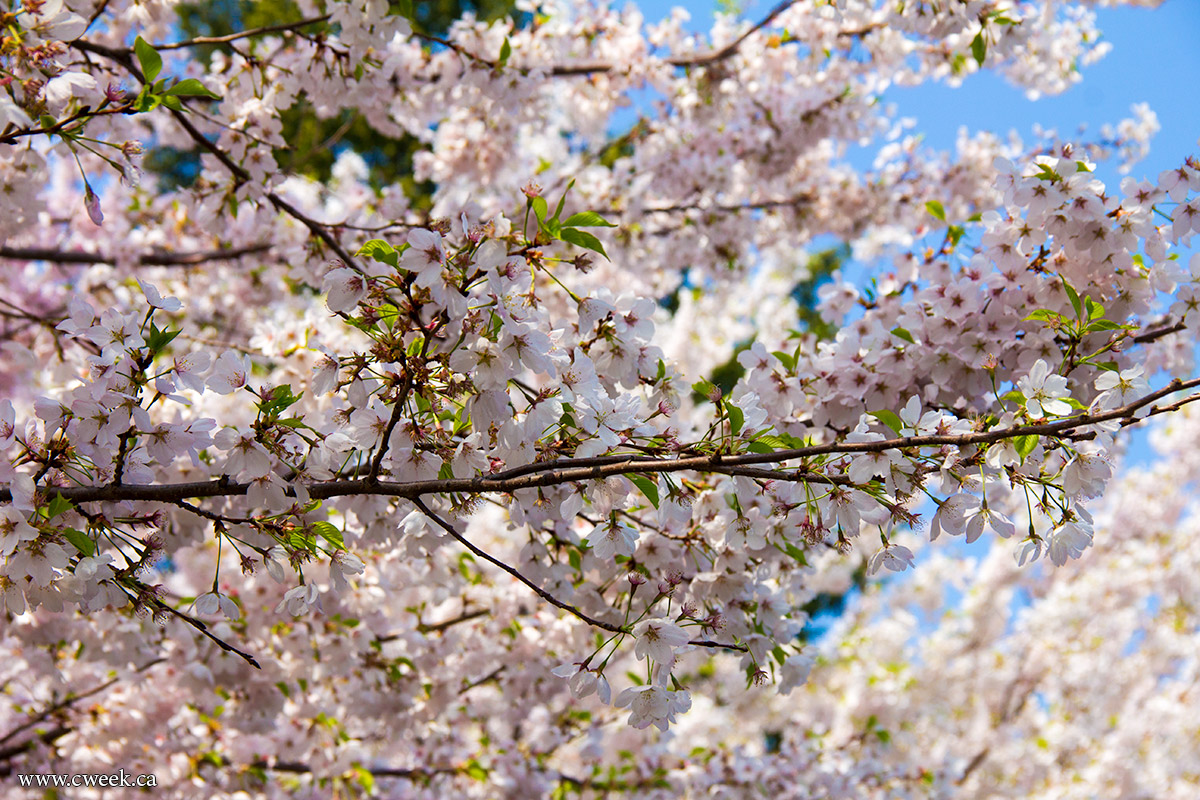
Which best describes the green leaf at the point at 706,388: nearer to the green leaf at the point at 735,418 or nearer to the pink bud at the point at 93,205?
the green leaf at the point at 735,418

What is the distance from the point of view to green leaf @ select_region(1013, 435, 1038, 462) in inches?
61.8

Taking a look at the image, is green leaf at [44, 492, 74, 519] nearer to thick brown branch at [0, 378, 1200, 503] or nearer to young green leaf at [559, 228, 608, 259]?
thick brown branch at [0, 378, 1200, 503]

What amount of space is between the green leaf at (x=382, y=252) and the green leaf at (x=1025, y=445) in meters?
1.25

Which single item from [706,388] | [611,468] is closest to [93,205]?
[611,468]

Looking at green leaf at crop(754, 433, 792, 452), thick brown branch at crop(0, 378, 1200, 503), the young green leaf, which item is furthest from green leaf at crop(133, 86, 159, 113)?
green leaf at crop(754, 433, 792, 452)

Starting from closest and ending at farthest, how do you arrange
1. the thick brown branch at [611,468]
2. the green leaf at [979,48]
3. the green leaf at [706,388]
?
the thick brown branch at [611,468]
the green leaf at [706,388]
the green leaf at [979,48]

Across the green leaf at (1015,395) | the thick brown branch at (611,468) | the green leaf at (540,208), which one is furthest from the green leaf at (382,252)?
the green leaf at (1015,395)

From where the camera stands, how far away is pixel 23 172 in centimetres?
260

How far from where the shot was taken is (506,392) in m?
1.62

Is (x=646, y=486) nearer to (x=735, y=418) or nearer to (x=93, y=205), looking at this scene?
(x=735, y=418)

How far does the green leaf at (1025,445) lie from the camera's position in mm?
1569

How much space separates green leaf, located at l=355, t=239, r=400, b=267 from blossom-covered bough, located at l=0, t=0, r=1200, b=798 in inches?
0.5

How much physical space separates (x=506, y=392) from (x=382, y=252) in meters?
0.36

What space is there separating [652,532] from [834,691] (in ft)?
28.4
